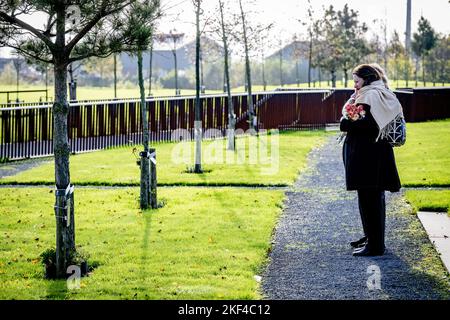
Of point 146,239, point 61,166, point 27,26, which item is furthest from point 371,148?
point 27,26

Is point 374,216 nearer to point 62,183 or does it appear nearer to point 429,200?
point 62,183

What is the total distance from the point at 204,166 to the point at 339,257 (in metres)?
7.72

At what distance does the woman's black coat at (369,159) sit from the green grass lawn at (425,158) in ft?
16.2

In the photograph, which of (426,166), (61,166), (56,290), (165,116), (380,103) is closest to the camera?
(56,290)

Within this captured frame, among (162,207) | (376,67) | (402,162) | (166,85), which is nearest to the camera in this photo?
(376,67)

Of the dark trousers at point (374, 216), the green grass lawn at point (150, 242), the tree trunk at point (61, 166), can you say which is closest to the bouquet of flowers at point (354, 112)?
the dark trousers at point (374, 216)

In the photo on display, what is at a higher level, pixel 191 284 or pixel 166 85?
pixel 166 85

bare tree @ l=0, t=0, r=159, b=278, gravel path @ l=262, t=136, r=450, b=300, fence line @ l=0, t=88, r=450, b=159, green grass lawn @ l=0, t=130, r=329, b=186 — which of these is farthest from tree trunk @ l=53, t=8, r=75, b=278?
fence line @ l=0, t=88, r=450, b=159

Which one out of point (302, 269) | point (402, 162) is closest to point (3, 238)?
point (302, 269)

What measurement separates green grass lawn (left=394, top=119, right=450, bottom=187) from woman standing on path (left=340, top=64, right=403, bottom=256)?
491 centimetres

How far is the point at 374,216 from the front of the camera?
7.30m

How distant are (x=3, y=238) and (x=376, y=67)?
4780mm
